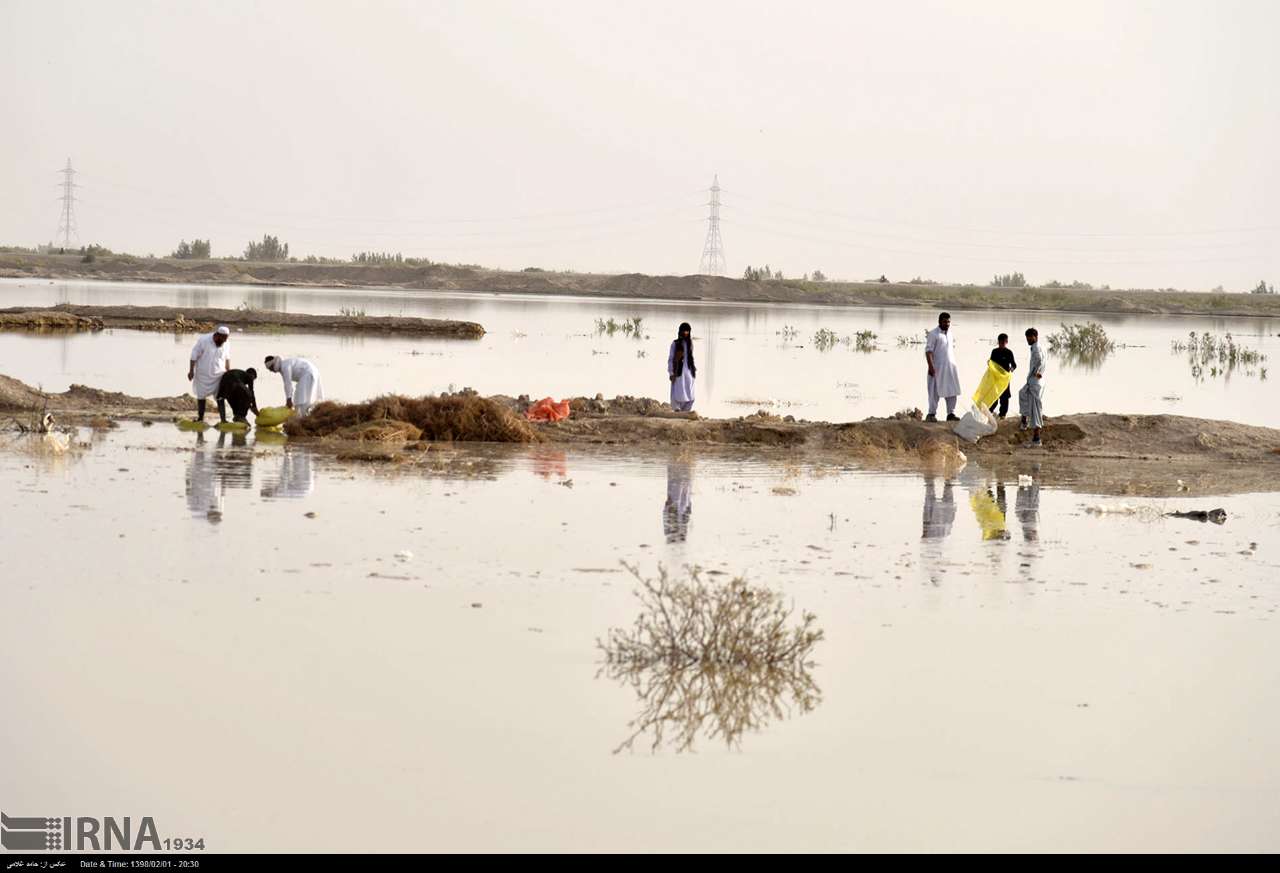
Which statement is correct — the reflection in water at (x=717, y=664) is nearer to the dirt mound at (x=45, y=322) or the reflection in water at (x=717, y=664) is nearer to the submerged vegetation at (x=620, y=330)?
the dirt mound at (x=45, y=322)

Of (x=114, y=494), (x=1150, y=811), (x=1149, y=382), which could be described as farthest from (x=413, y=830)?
(x=1149, y=382)

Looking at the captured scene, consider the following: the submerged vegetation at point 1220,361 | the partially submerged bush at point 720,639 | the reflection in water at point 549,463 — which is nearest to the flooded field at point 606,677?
the partially submerged bush at point 720,639

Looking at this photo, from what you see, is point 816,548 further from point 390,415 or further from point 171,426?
point 171,426

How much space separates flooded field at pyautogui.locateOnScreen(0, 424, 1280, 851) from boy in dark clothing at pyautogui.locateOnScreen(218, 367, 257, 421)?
454cm

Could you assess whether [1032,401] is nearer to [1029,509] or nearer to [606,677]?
[1029,509]

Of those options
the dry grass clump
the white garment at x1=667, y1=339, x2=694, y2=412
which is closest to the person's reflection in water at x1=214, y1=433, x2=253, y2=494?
the dry grass clump

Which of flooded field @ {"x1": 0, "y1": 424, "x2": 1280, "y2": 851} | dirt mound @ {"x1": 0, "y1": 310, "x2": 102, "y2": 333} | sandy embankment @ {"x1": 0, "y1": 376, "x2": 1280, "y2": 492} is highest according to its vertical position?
dirt mound @ {"x1": 0, "y1": 310, "x2": 102, "y2": 333}

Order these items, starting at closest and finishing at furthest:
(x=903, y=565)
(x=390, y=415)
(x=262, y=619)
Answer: (x=262, y=619)
(x=903, y=565)
(x=390, y=415)

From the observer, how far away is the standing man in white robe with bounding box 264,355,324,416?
1908cm

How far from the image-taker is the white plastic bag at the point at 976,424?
Answer: 19.3 meters

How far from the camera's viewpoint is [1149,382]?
34188 mm

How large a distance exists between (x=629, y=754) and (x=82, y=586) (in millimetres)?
4428

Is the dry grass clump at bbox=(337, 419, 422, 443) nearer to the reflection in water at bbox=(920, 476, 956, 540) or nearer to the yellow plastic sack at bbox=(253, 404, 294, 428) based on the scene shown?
the yellow plastic sack at bbox=(253, 404, 294, 428)

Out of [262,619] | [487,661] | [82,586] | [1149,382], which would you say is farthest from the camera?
[1149,382]
